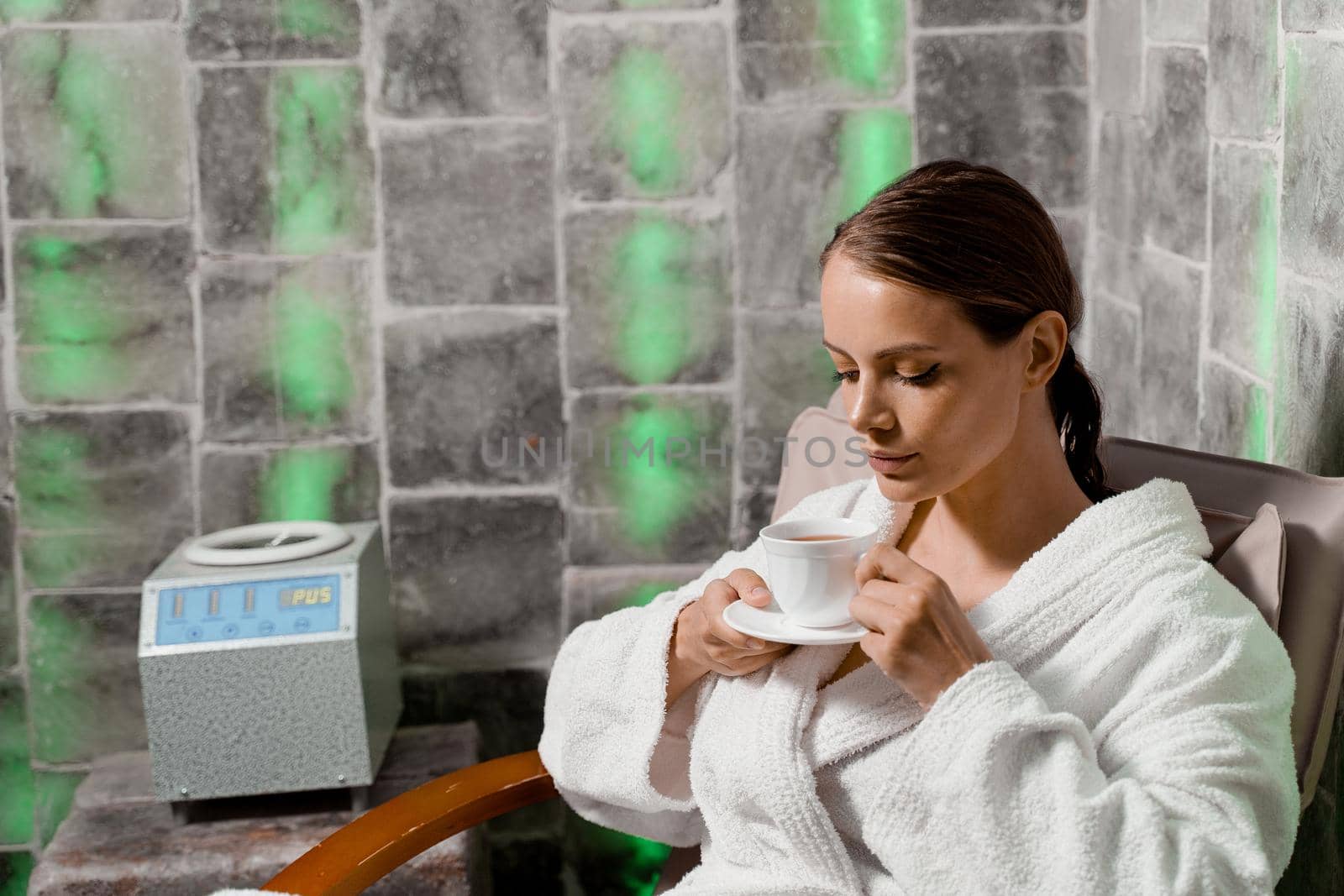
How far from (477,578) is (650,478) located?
0.36m

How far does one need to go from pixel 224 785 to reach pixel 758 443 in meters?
1.04

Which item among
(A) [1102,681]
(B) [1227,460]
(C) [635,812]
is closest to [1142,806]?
(A) [1102,681]

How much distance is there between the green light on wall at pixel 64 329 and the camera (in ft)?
8.04

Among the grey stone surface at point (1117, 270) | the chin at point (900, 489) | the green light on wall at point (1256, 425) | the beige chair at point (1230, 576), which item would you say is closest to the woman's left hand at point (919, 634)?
the chin at point (900, 489)

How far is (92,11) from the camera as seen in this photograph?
93.9 inches

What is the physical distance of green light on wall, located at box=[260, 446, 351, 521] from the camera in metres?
2.55

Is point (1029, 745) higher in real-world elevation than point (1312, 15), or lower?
lower

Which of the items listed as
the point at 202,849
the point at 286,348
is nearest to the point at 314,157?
the point at 286,348

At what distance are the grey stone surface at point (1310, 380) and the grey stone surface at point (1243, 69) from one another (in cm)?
21

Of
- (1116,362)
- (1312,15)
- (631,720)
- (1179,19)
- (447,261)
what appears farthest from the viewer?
(447,261)

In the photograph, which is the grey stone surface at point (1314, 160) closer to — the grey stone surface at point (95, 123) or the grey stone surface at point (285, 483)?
the grey stone surface at point (285, 483)

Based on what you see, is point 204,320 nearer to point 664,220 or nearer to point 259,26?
point 259,26

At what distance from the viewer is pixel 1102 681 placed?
133cm

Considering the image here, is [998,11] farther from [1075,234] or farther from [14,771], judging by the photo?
[14,771]
